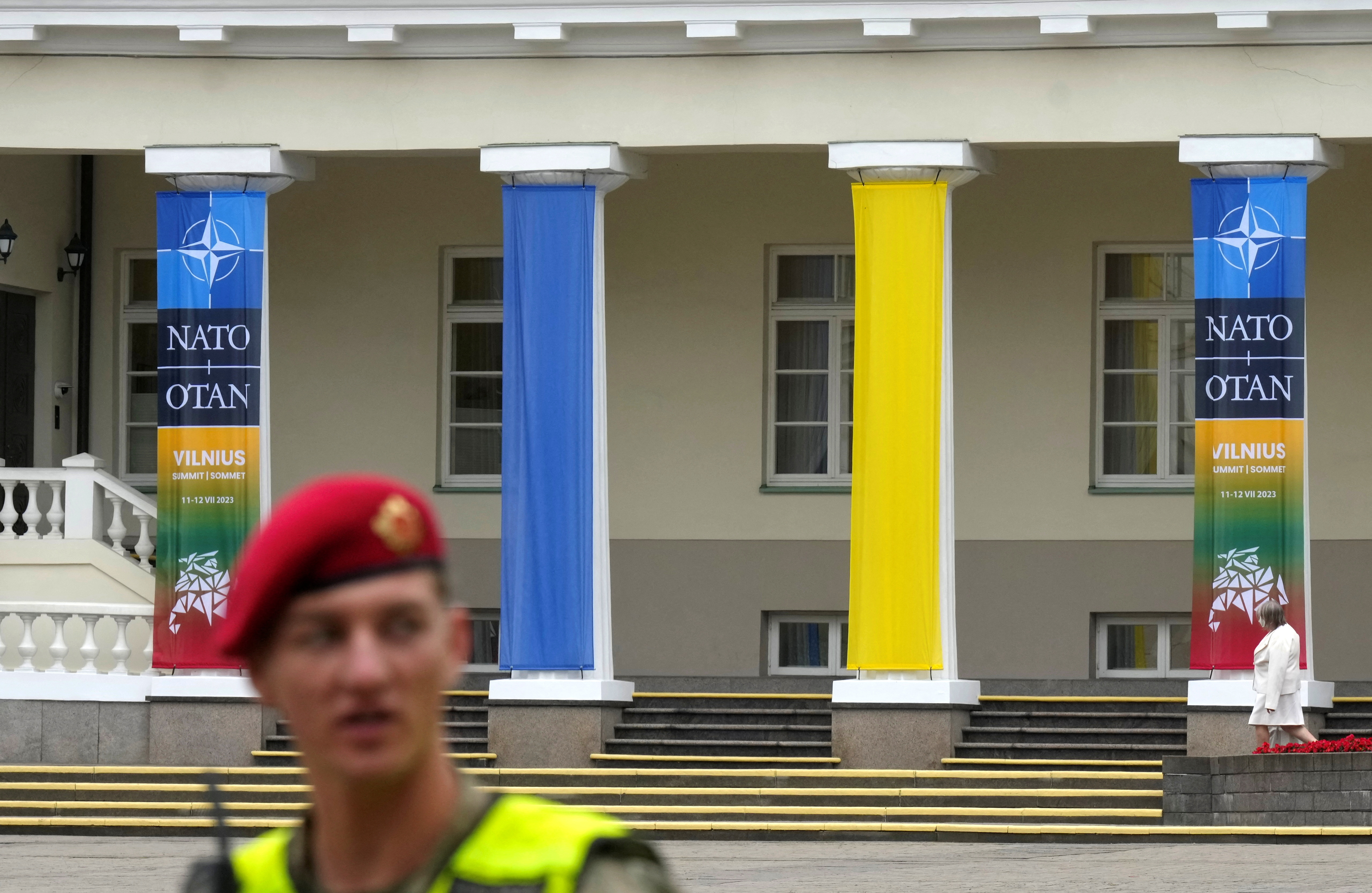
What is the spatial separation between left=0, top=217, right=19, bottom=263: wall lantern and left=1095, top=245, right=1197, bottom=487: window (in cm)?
1004

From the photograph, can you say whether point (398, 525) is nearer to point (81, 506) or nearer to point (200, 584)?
point (200, 584)

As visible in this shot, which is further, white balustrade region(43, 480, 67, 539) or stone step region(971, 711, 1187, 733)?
white balustrade region(43, 480, 67, 539)

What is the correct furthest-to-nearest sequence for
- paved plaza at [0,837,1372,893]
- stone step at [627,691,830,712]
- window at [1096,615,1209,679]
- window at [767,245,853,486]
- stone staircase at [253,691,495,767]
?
window at [767,245,853,486], window at [1096,615,1209,679], stone step at [627,691,830,712], stone staircase at [253,691,495,767], paved plaza at [0,837,1372,893]

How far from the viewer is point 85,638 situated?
61.9ft

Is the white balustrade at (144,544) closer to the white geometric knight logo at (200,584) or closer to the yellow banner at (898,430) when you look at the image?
the white geometric knight logo at (200,584)

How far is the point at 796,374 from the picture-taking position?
22.2 meters

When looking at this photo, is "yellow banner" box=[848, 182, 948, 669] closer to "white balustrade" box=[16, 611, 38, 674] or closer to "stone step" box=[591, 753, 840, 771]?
"stone step" box=[591, 753, 840, 771]

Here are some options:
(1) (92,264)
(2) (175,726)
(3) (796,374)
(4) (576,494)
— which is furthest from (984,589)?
(1) (92,264)

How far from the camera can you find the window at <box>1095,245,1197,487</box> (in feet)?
70.7

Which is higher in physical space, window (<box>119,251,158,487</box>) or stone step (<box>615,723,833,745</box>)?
window (<box>119,251,158,487</box>)

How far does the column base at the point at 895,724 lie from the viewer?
1745 cm

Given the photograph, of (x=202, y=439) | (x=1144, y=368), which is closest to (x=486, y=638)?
(x=202, y=439)

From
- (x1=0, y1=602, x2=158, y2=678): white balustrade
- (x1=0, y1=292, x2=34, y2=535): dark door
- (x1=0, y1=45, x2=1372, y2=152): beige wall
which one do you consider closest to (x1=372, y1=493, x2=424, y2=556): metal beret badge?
(x1=0, y1=45, x2=1372, y2=152): beige wall

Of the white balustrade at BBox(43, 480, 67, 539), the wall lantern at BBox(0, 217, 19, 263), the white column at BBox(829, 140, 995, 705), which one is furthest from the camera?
the wall lantern at BBox(0, 217, 19, 263)
